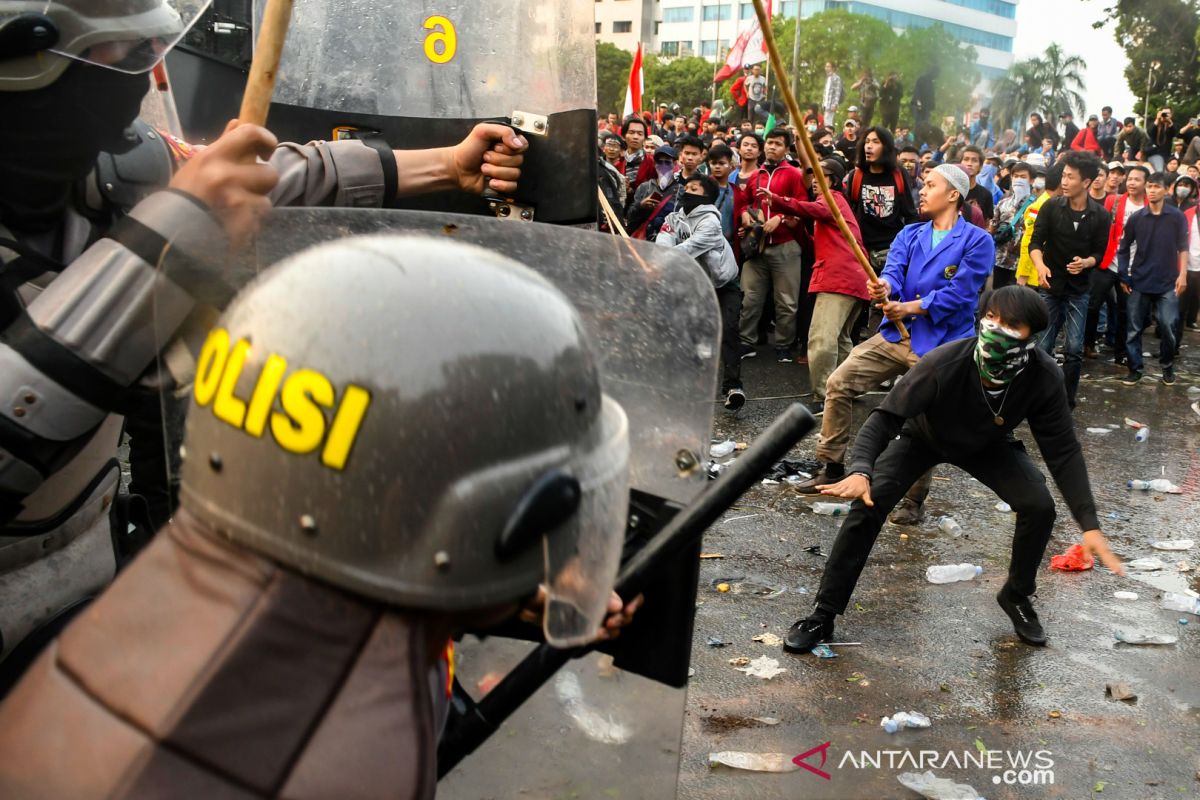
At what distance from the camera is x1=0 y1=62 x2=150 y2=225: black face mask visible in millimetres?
1773

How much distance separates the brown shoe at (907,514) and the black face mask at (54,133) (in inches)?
202

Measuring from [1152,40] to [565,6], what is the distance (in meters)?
30.1

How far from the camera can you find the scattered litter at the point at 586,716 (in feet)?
5.26

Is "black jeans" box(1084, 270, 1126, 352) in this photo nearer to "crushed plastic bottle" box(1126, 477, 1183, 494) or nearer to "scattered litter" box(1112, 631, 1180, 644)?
"crushed plastic bottle" box(1126, 477, 1183, 494)

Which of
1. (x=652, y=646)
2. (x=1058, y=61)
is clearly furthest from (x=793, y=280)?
(x=1058, y=61)

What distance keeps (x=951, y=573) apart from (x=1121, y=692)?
1.19 m

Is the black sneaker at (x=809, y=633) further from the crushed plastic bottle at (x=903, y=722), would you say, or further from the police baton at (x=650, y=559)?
the police baton at (x=650, y=559)

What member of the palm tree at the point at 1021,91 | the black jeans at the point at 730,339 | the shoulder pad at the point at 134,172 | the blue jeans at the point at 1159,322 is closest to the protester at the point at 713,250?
the black jeans at the point at 730,339

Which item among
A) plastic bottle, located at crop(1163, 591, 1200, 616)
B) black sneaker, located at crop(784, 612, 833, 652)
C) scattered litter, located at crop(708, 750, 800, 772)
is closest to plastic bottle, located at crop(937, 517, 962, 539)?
plastic bottle, located at crop(1163, 591, 1200, 616)

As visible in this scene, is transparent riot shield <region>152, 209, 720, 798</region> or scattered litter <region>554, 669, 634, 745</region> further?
scattered litter <region>554, 669, 634, 745</region>

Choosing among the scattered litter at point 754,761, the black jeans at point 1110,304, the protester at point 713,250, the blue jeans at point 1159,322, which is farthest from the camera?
the black jeans at point 1110,304

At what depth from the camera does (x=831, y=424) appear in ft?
22.1

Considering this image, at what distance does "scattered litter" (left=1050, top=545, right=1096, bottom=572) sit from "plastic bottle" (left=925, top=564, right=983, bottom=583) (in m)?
0.44

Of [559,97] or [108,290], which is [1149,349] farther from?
[108,290]
